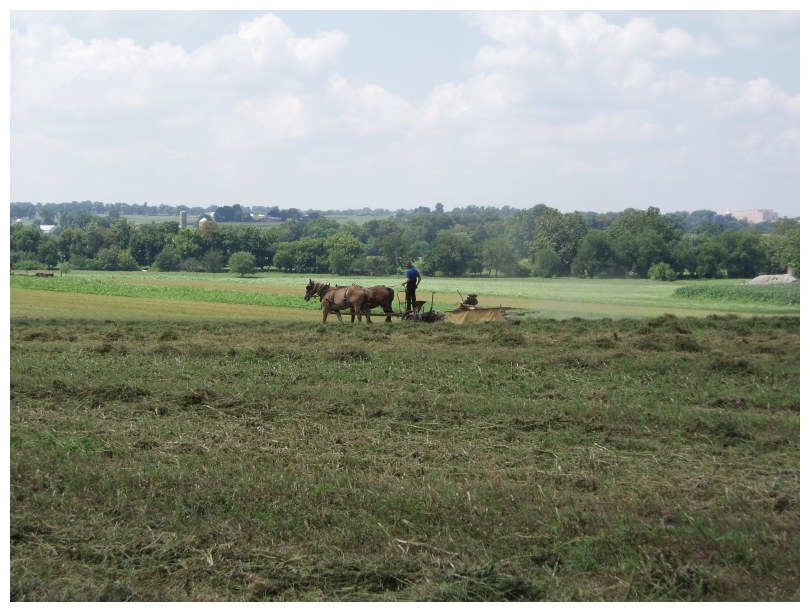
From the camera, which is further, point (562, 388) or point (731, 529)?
point (562, 388)

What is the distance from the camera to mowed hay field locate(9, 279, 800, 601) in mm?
5145

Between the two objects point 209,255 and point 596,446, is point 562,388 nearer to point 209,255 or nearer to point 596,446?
point 596,446

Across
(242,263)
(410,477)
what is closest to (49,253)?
(242,263)

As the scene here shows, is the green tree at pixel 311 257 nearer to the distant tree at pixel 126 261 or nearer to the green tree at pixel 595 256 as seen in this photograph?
the distant tree at pixel 126 261

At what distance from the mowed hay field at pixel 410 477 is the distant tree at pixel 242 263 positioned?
17.1 metres

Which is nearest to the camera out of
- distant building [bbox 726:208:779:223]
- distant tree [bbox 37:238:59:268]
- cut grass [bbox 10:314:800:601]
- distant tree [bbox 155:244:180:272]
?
cut grass [bbox 10:314:800:601]

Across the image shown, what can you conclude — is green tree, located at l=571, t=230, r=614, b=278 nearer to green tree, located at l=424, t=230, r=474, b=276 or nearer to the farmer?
green tree, located at l=424, t=230, r=474, b=276

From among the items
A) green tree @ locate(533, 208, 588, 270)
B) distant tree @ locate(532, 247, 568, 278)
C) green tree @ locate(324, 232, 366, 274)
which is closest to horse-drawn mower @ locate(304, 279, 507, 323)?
distant tree @ locate(532, 247, 568, 278)

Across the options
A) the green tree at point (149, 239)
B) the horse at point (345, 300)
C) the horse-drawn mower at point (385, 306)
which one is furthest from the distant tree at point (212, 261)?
the horse at point (345, 300)

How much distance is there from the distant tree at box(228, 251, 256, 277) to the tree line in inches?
1.9

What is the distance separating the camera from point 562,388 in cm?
1055

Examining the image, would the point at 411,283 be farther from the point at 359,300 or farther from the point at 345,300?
the point at 345,300

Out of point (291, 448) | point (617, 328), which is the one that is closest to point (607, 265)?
point (617, 328)

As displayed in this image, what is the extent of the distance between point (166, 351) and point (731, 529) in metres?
10.2
